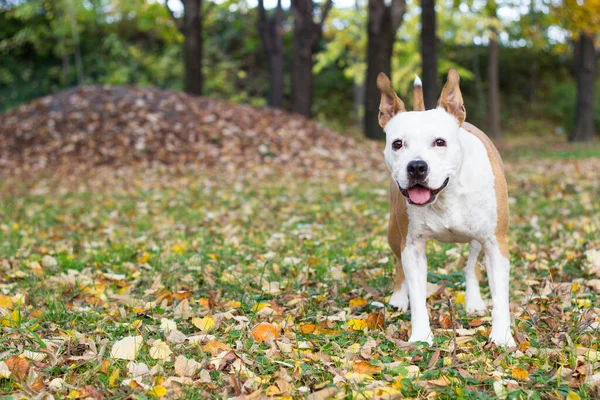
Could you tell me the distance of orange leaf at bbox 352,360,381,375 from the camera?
9.75ft

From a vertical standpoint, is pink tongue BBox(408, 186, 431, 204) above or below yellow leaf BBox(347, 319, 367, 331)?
above

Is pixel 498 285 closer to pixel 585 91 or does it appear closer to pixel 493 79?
pixel 493 79

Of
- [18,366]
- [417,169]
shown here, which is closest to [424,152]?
[417,169]

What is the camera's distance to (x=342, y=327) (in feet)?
11.9

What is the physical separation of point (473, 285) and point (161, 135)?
1048 centimetres

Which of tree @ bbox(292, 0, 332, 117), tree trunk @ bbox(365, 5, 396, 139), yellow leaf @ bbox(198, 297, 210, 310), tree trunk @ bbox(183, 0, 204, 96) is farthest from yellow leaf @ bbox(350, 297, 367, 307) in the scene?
tree trunk @ bbox(183, 0, 204, 96)

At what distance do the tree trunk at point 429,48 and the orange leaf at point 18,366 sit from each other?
11974mm

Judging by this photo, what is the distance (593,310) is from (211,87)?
2357 cm

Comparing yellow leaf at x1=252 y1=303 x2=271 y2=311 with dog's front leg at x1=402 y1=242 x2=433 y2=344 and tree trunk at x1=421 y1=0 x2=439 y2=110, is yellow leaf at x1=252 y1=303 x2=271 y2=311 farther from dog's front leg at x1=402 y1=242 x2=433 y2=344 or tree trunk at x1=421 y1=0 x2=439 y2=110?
tree trunk at x1=421 y1=0 x2=439 y2=110

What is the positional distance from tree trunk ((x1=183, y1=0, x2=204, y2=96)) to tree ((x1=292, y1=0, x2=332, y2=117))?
2.44 meters

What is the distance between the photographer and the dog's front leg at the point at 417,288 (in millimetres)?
3365

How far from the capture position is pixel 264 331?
11.4 feet

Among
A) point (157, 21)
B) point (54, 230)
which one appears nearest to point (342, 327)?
point (54, 230)

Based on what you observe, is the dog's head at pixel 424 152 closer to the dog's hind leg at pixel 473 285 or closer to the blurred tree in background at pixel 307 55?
the dog's hind leg at pixel 473 285
